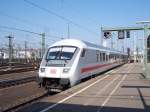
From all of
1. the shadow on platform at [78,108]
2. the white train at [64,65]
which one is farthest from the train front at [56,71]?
the shadow on platform at [78,108]

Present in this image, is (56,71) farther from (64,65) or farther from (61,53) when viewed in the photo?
(61,53)

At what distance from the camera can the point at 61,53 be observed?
1769cm

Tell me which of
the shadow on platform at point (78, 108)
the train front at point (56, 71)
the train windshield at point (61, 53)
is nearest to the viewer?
A: the shadow on platform at point (78, 108)

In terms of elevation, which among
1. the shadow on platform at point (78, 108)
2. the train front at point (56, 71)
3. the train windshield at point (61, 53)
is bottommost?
the shadow on platform at point (78, 108)

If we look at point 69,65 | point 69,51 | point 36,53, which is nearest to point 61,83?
point 69,65

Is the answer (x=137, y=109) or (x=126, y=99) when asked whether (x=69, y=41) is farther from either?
(x=137, y=109)

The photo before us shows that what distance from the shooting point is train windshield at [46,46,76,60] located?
17.4 meters

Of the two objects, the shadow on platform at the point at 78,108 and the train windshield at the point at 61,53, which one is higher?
the train windshield at the point at 61,53

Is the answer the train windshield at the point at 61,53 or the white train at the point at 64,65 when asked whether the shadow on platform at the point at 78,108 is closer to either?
the white train at the point at 64,65

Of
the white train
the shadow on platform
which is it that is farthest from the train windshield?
the shadow on platform

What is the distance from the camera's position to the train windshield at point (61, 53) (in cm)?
1738

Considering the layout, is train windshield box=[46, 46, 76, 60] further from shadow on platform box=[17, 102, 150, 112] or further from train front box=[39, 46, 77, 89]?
shadow on platform box=[17, 102, 150, 112]

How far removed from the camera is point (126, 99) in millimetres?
12023

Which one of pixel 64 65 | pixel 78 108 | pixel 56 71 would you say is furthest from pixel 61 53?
pixel 78 108
